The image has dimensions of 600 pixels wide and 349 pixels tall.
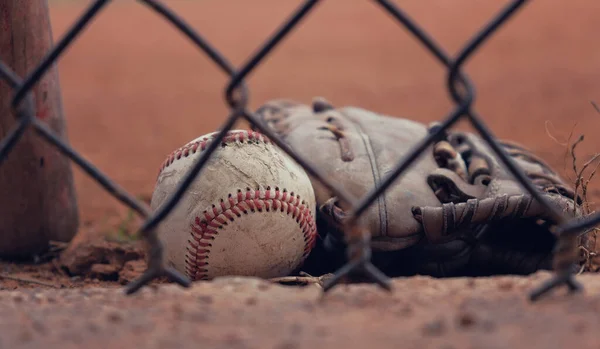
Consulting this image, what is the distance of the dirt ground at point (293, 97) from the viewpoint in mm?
1154

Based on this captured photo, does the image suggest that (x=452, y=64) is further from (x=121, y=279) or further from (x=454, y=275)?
(x=121, y=279)

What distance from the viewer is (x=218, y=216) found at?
6.52 feet

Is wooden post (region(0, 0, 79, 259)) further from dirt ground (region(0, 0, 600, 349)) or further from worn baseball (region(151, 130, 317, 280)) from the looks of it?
worn baseball (region(151, 130, 317, 280))

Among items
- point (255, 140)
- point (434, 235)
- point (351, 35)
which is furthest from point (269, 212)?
point (351, 35)

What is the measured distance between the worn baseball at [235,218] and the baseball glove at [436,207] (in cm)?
20

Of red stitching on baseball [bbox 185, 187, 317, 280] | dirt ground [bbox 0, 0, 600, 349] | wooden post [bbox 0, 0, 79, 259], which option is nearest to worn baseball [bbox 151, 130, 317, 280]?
red stitching on baseball [bbox 185, 187, 317, 280]

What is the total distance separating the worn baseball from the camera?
200 centimetres

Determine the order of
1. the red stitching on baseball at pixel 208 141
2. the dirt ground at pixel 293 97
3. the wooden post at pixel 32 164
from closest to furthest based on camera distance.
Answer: the dirt ground at pixel 293 97
the red stitching on baseball at pixel 208 141
the wooden post at pixel 32 164

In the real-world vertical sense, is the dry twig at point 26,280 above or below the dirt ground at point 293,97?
below

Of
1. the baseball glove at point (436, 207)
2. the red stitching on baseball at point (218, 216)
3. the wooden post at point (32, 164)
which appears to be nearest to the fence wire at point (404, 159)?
the red stitching on baseball at point (218, 216)

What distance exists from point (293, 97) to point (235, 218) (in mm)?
3736

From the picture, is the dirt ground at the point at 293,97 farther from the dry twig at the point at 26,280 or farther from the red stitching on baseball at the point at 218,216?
the red stitching on baseball at the point at 218,216

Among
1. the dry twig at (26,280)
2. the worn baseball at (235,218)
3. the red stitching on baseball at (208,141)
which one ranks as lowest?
the dry twig at (26,280)

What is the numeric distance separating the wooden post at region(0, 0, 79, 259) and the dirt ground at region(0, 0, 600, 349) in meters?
0.10
